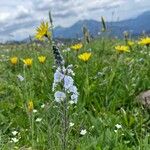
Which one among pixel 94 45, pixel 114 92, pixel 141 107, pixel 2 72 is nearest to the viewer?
pixel 141 107

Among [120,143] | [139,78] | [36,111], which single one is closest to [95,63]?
[139,78]

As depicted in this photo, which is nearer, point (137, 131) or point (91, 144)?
point (91, 144)

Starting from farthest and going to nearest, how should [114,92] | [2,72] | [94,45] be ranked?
1. [94,45]
2. [2,72]
3. [114,92]

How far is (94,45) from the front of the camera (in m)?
10.2

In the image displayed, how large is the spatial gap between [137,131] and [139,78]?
1412 millimetres

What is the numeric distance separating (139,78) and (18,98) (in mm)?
1560

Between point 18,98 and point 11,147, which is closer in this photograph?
point 11,147

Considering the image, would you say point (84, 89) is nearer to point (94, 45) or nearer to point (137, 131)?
point (137, 131)

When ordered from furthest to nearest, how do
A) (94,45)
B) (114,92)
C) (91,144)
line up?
1. (94,45)
2. (114,92)
3. (91,144)

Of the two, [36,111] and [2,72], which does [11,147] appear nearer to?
[36,111]

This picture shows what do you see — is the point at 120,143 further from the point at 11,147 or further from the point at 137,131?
the point at 11,147

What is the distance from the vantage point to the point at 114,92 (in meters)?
5.95

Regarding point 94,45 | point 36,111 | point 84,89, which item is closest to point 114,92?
point 84,89

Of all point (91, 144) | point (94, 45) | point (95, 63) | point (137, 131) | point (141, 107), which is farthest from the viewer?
point (94, 45)
